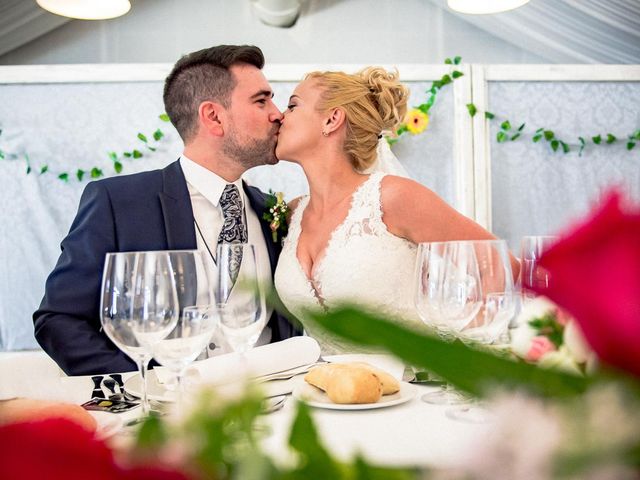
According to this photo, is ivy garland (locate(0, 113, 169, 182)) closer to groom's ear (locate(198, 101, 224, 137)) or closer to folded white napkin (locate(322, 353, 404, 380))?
groom's ear (locate(198, 101, 224, 137))

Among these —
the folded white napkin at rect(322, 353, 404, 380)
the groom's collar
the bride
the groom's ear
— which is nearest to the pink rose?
the folded white napkin at rect(322, 353, 404, 380)

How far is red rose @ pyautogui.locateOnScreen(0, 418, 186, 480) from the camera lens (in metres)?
0.16

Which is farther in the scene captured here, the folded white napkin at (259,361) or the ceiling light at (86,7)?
the ceiling light at (86,7)

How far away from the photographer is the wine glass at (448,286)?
967 millimetres

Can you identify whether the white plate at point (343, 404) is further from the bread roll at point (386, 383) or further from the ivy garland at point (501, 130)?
the ivy garland at point (501, 130)

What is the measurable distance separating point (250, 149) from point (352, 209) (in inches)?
19.6

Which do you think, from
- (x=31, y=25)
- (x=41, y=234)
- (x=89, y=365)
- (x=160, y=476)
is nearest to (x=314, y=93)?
(x=89, y=365)

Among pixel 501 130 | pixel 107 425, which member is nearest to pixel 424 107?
pixel 501 130

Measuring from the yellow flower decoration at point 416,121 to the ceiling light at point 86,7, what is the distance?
69.6 inches

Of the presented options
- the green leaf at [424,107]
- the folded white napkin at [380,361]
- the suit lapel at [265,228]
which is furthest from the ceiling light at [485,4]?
the folded white napkin at [380,361]

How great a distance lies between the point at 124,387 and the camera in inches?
46.9

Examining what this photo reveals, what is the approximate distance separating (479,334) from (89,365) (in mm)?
1205

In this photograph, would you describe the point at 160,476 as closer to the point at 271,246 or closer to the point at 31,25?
the point at 271,246

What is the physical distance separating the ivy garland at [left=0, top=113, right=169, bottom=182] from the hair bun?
164cm
